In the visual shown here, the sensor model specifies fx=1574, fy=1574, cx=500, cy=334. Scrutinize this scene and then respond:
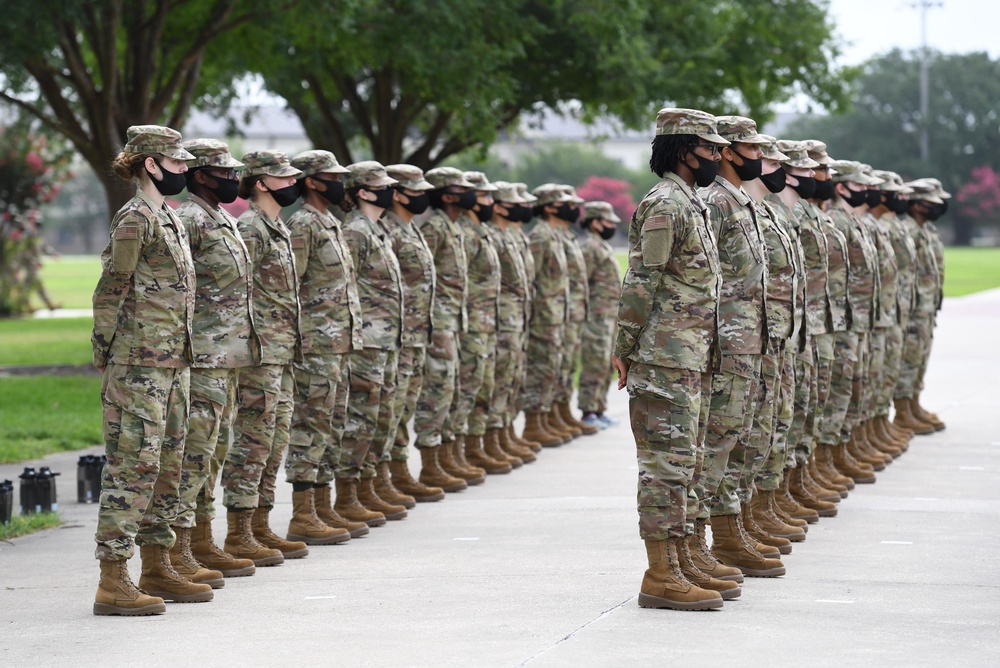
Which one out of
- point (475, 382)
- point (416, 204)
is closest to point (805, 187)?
point (416, 204)

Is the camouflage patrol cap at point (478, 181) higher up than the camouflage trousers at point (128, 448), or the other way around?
the camouflage patrol cap at point (478, 181)

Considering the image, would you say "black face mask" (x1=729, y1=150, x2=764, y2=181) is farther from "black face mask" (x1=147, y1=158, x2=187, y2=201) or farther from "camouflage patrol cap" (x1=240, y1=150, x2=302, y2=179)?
"black face mask" (x1=147, y1=158, x2=187, y2=201)

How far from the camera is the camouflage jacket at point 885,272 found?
12.2 metres

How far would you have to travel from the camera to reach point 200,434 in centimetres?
768

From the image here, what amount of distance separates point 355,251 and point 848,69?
56.7 ft

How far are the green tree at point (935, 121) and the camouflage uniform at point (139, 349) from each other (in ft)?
281

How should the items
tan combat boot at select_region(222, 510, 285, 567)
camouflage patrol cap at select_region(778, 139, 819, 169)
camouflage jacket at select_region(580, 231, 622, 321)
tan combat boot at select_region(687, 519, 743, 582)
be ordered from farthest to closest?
camouflage jacket at select_region(580, 231, 622, 321)
camouflage patrol cap at select_region(778, 139, 819, 169)
tan combat boot at select_region(222, 510, 285, 567)
tan combat boot at select_region(687, 519, 743, 582)

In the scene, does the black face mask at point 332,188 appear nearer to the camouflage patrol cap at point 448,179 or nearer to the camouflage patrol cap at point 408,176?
the camouflage patrol cap at point 408,176

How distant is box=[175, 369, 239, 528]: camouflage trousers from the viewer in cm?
766

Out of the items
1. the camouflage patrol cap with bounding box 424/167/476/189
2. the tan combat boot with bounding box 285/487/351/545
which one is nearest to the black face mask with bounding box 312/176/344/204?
the tan combat boot with bounding box 285/487/351/545

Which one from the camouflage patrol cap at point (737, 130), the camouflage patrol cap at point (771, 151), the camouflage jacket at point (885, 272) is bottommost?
the camouflage jacket at point (885, 272)

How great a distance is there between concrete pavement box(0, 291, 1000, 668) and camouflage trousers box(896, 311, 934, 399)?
284 centimetres

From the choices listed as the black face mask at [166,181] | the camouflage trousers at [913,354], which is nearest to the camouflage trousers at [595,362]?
the camouflage trousers at [913,354]

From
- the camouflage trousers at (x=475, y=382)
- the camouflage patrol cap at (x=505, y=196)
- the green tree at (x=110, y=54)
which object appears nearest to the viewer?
the camouflage trousers at (x=475, y=382)
